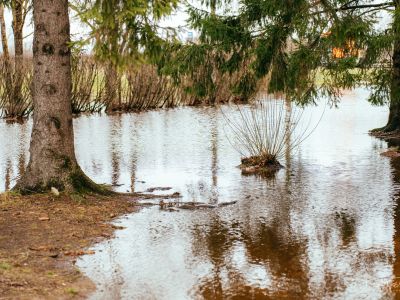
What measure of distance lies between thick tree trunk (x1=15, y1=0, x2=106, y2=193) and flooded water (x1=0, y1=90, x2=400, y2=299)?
49.5 inches

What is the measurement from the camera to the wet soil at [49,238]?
520 centimetres

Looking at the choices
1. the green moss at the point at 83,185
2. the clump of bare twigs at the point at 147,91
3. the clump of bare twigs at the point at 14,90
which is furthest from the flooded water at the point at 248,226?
the clump of bare twigs at the point at 147,91

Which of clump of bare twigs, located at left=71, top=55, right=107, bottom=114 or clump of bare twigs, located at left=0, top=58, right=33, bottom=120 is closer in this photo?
clump of bare twigs, located at left=0, top=58, right=33, bottom=120

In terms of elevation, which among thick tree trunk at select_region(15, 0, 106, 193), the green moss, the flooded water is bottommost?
the flooded water

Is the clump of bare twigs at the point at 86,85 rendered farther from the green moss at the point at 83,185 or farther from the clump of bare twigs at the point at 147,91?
the green moss at the point at 83,185

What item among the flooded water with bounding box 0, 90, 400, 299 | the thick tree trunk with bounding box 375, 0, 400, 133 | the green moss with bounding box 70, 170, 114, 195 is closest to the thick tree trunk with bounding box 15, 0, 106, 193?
the green moss with bounding box 70, 170, 114, 195

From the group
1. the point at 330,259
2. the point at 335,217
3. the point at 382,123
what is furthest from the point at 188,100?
the point at 330,259

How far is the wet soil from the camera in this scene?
520 cm

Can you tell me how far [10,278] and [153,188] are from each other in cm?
484

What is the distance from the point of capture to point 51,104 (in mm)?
8461

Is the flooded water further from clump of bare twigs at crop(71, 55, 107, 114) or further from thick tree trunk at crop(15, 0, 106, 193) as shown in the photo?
clump of bare twigs at crop(71, 55, 107, 114)

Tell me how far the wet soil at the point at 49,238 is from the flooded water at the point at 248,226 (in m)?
0.21

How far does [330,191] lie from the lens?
9.72m

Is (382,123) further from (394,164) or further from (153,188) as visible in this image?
(153,188)
